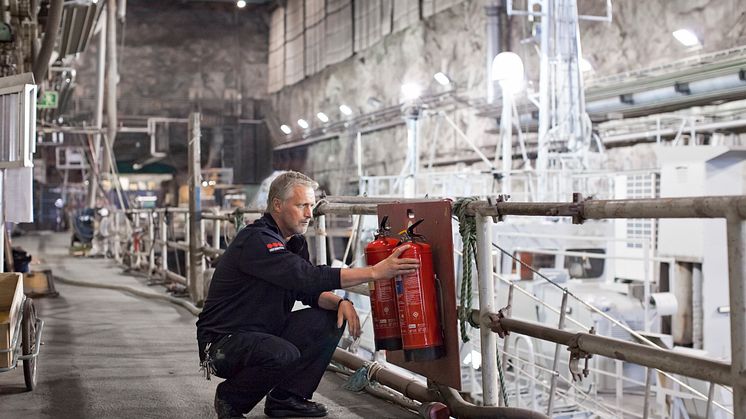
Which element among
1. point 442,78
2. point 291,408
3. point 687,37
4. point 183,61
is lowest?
point 291,408

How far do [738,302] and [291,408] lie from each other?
253cm

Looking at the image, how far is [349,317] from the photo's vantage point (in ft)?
13.1

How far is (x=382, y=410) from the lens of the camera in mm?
4570

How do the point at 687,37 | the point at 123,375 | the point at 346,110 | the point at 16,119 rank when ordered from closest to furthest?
1. the point at 16,119
2. the point at 123,375
3. the point at 687,37
4. the point at 346,110

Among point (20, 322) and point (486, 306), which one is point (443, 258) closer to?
point (486, 306)

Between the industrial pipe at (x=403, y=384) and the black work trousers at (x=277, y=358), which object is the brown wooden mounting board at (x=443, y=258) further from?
the black work trousers at (x=277, y=358)

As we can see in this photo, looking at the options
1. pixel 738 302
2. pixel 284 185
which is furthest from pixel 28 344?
pixel 738 302

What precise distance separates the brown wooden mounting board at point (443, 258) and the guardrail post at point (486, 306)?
0.13 metres

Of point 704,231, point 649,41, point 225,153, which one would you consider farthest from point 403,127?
point 704,231

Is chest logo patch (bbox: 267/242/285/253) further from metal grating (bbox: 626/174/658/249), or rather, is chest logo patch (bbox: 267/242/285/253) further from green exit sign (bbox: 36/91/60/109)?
green exit sign (bbox: 36/91/60/109)

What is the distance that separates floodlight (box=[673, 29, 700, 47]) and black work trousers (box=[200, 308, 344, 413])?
16.8 meters

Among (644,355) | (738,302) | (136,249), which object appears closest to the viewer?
(738,302)

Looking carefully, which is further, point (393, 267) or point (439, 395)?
point (439, 395)

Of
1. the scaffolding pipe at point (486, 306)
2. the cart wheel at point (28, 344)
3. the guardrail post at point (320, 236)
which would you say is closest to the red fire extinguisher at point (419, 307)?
the scaffolding pipe at point (486, 306)
